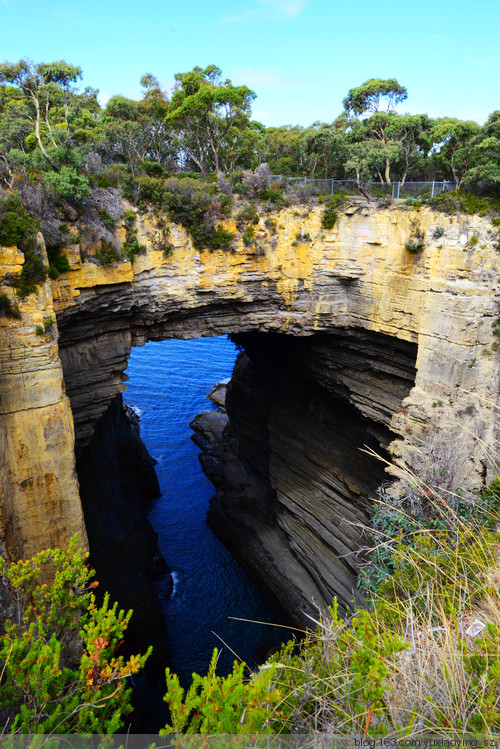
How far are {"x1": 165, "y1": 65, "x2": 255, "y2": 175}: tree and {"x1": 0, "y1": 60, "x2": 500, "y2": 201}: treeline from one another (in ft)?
0.15

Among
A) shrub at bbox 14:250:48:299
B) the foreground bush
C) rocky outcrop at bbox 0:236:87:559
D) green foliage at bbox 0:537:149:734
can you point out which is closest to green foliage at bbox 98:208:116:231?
rocky outcrop at bbox 0:236:87:559

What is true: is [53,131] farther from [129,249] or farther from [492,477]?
[492,477]

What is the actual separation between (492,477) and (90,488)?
12.9m

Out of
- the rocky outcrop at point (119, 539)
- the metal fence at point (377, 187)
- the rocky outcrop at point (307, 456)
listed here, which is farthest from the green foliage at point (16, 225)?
the rocky outcrop at point (307, 456)

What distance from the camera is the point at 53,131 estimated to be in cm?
1341

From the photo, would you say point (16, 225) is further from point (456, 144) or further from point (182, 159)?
point (182, 159)

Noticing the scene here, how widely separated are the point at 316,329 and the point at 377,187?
559cm

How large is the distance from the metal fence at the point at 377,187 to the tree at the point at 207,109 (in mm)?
5076

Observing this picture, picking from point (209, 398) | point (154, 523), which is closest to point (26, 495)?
point (154, 523)

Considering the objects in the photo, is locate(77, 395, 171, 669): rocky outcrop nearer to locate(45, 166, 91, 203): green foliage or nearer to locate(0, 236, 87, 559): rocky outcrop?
locate(0, 236, 87, 559): rocky outcrop

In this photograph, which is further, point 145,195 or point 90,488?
point 90,488

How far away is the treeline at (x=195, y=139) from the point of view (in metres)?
12.1

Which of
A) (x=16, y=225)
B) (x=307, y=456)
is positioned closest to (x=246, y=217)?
(x=16, y=225)

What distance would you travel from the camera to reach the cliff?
911cm
